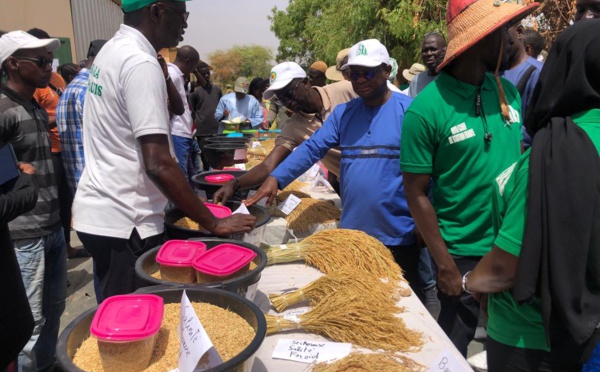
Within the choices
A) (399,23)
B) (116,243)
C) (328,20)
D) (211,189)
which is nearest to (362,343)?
(116,243)

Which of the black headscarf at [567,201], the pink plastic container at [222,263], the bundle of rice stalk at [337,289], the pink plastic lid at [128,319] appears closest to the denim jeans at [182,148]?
the bundle of rice stalk at [337,289]

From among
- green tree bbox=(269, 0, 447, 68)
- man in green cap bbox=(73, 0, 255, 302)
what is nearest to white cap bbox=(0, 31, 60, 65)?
man in green cap bbox=(73, 0, 255, 302)

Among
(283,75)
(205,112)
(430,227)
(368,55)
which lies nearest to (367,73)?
(368,55)

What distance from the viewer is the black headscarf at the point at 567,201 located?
1071 millimetres

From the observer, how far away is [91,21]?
15305 millimetres

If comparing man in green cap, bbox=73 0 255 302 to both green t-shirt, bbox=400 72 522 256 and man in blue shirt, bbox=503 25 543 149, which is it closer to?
green t-shirt, bbox=400 72 522 256

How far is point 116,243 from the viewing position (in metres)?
1.70

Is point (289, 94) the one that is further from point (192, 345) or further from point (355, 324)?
point (192, 345)

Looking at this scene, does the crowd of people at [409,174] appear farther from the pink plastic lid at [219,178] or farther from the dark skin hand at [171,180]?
the pink plastic lid at [219,178]

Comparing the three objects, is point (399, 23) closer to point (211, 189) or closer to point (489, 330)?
point (211, 189)

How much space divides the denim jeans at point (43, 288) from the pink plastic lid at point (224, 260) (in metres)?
1.39

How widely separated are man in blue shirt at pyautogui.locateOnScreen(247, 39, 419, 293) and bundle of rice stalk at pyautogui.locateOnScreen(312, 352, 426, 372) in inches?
40.9

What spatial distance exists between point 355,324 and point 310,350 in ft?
0.55

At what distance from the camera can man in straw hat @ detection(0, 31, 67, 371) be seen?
7.63 feet
